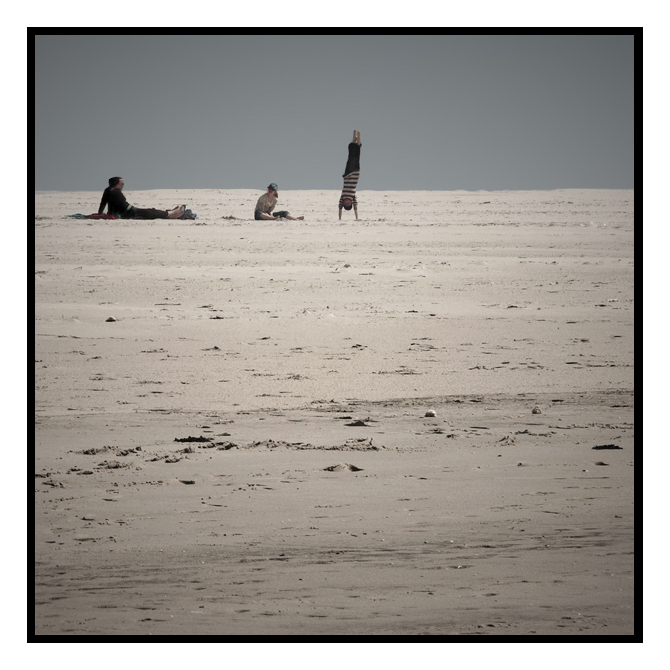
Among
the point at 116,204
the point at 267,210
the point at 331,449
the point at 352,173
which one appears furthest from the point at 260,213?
the point at 331,449

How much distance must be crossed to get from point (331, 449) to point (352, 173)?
12.6m

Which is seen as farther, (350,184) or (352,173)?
(350,184)

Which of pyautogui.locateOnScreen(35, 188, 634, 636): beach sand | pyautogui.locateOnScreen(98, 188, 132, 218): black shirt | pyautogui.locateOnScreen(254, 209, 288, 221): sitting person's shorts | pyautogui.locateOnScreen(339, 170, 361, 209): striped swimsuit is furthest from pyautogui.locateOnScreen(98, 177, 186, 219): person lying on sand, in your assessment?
pyautogui.locateOnScreen(35, 188, 634, 636): beach sand

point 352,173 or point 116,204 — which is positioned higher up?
point 352,173

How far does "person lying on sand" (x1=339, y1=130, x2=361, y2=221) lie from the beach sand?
4.40 meters

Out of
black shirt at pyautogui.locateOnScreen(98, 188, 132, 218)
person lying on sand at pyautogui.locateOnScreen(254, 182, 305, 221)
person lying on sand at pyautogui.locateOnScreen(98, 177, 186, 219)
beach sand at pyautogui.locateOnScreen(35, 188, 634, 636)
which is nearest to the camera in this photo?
beach sand at pyautogui.locateOnScreen(35, 188, 634, 636)

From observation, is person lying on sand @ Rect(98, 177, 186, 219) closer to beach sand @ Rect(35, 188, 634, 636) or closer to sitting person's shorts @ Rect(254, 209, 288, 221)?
sitting person's shorts @ Rect(254, 209, 288, 221)

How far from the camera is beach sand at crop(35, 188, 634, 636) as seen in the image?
3.50 m

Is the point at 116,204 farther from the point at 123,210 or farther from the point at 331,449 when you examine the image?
→ the point at 331,449

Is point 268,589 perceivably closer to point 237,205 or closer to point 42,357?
point 42,357

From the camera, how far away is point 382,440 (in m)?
5.49

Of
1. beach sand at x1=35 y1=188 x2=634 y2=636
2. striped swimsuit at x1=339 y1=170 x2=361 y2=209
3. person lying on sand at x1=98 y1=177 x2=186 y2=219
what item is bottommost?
beach sand at x1=35 y1=188 x2=634 y2=636

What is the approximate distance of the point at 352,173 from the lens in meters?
17.2

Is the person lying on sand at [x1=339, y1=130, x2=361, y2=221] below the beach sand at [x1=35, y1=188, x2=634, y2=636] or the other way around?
the other way around
